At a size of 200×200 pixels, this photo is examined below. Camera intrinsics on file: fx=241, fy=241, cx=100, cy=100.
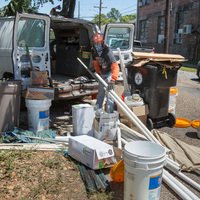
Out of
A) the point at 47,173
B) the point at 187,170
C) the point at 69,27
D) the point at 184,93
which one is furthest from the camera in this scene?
the point at 184,93

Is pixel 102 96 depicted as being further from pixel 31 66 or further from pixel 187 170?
pixel 187 170

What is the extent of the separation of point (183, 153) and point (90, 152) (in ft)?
5.53

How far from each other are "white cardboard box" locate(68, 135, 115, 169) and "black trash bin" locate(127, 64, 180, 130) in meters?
1.99

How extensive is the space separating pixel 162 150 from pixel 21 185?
1865 mm

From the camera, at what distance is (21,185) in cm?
315

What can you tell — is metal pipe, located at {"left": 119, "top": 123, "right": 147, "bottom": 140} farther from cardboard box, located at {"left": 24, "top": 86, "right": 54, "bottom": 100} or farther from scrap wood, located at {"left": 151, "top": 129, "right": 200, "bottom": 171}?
cardboard box, located at {"left": 24, "top": 86, "right": 54, "bottom": 100}

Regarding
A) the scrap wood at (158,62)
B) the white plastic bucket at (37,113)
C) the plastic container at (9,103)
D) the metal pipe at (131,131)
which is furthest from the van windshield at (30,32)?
the metal pipe at (131,131)

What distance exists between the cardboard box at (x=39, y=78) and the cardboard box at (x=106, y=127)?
1588 millimetres

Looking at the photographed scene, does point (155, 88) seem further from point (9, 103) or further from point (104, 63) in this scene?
point (9, 103)

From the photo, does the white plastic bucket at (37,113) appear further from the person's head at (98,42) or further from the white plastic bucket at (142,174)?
the white plastic bucket at (142,174)

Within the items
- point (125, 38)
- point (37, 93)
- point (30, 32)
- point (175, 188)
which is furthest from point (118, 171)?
point (125, 38)

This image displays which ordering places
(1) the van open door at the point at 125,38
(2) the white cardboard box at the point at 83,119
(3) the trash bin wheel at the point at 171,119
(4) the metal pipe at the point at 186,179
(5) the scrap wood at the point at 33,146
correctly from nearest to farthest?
(4) the metal pipe at the point at 186,179
(5) the scrap wood at the point at 33,146
(2) the white cardboard box at the point at 83,119
(3) the trash bin wheel at the point at 171,119
(1) the van open door at the point at 125,38

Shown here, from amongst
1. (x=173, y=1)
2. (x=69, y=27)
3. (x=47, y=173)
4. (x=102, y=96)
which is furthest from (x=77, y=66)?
(x=173, y=1)

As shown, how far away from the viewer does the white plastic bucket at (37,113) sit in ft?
15.6
